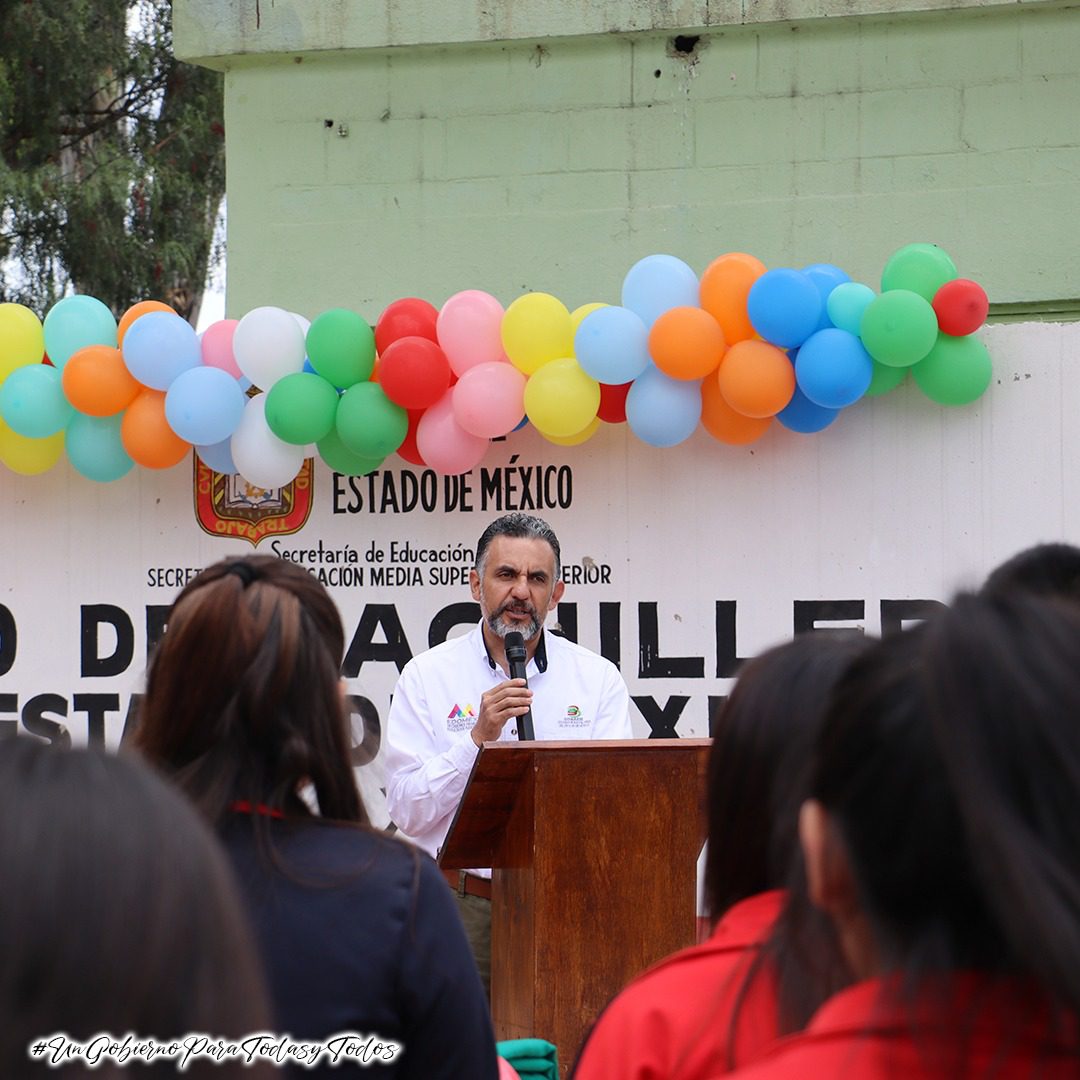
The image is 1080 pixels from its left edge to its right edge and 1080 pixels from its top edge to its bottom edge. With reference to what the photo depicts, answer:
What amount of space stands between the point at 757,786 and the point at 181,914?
822mm

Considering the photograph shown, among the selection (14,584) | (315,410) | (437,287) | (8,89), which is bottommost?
(14,584)

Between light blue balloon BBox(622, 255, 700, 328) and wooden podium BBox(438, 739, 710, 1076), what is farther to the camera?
light blue balloon BBox(622, 255, 700, 328)

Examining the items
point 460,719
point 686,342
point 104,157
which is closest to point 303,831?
point 460,719

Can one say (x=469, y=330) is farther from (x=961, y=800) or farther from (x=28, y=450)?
(x=961, y=800)

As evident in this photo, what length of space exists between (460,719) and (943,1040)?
10.8 ft

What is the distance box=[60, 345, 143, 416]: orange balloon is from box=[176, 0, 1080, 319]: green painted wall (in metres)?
1.38

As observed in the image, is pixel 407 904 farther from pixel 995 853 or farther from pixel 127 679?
pixel 127 679

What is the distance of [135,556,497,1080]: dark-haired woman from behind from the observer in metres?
1.62

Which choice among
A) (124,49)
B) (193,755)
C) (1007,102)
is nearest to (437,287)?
(1007,102)

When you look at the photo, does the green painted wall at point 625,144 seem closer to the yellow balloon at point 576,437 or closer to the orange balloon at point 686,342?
the yellow balloon at point 576,437

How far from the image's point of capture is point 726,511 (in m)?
5.30

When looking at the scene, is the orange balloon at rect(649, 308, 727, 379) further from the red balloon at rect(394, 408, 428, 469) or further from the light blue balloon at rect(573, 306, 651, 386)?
the red balloon at rect(394, 408, 428, 469)

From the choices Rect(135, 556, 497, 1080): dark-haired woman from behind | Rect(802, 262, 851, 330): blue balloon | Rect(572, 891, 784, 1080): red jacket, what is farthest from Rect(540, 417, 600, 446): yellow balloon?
Rect(572, 891, 784, 1080): red jacket

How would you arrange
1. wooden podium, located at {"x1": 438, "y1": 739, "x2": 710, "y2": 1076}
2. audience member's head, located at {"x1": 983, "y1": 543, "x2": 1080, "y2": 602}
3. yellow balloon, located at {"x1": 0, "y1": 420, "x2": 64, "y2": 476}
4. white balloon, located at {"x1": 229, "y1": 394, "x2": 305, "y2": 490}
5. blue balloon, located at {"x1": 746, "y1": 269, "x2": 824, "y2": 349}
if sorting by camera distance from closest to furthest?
audience member's head, located at {"x1": 983, "y1": 543, "x2": 1080, "y2": 602}, wooden podium, located at {"x1": 438, "y1": 739, "x2": 710, "y2": 1076}, blue balloon, located at {"x1": 746, "y1": 269, "x2": 824, "y2": 349}, white balloon, located at {"x1": 229, "y1": 394, "x2": 305, "y2": 490}, yellow balloon, located at {"x1": 0, "y1": 420, "x2": 64, "y2": 476}
